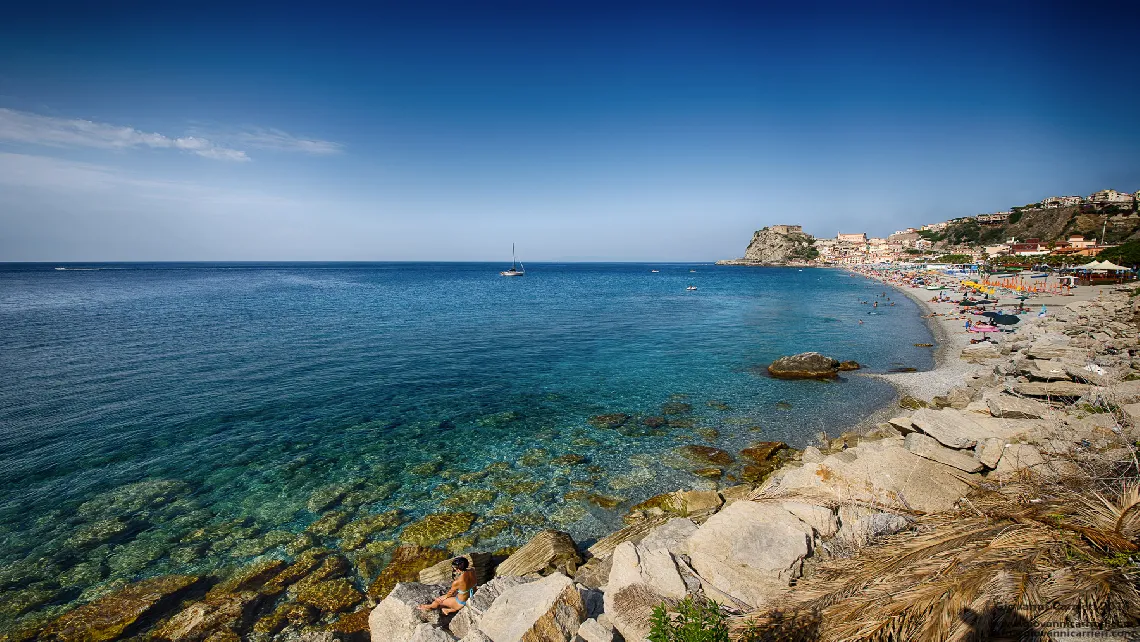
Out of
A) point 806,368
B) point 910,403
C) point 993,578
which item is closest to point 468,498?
point 993,578

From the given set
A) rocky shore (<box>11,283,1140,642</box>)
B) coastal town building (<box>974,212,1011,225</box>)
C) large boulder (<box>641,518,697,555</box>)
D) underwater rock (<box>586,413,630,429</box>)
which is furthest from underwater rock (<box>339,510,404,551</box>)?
coastal town building (<box>974,212,1011,225</box>)

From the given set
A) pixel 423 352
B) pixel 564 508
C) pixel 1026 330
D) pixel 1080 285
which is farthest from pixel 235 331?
pixel 1080 285

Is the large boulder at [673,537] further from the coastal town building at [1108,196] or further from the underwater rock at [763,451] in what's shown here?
the coastal town building at [1108,196]

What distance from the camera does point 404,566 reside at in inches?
431

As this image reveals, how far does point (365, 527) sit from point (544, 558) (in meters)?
5.68

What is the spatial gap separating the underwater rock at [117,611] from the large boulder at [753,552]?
37.7 ft

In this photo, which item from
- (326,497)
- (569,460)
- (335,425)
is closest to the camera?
(326,497)

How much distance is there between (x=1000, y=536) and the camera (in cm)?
555

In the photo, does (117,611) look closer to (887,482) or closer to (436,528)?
(436,528)

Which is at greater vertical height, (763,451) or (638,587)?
(638,587)

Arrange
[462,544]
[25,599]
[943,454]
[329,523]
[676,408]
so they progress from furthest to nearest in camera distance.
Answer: [676,408]
[329,523]
[462,544]
[943,454]
[25,599]

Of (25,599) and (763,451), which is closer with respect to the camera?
(25,599)

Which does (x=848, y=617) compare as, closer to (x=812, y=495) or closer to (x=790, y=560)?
(x=790, y=560)

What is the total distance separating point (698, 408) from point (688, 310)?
41.4m
